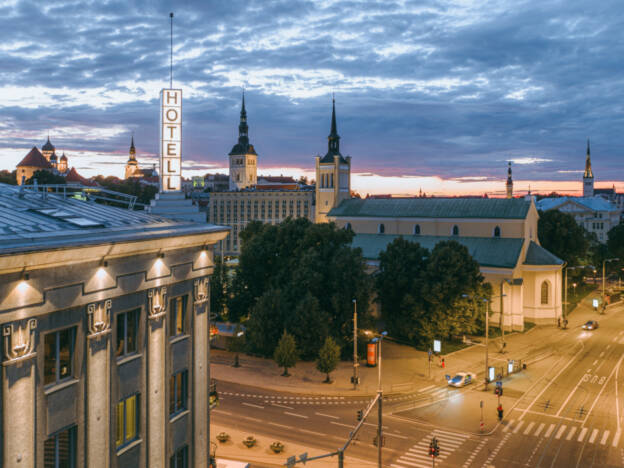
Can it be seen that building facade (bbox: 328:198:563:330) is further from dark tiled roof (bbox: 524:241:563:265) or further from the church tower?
the church tower

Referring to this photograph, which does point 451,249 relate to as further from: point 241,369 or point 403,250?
point 241,369

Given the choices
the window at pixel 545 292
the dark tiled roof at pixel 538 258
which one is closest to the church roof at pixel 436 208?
the dark tiled roof at pixel 538 258

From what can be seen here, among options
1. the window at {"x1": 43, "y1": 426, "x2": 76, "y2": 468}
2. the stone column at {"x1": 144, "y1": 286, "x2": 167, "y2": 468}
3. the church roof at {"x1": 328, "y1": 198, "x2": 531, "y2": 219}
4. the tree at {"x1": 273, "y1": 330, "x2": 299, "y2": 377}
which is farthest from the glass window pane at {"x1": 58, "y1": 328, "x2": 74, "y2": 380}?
the church roof at {"x1": 328, "y1": 198, "x2": 531, "y2": 219}

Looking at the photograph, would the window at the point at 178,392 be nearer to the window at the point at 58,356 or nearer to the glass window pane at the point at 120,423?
the glass window pane at the point at 120,423

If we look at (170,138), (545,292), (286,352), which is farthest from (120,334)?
(545,292)

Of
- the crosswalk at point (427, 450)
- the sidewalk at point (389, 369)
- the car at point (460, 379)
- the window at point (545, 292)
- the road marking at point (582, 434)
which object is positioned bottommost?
the crosswalk at point (427, 450)

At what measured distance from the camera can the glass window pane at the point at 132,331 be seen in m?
20.0

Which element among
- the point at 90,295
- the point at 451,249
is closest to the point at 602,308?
the point at 451,249

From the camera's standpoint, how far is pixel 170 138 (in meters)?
29.5

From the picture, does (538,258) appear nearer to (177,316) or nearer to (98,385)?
(177,316)

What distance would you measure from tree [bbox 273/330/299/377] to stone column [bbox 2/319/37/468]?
3645 cm

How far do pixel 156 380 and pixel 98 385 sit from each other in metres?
3.24

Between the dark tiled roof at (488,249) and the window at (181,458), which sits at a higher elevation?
the dark tiled roof at (488,249)

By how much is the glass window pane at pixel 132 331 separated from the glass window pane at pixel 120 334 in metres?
0.22
